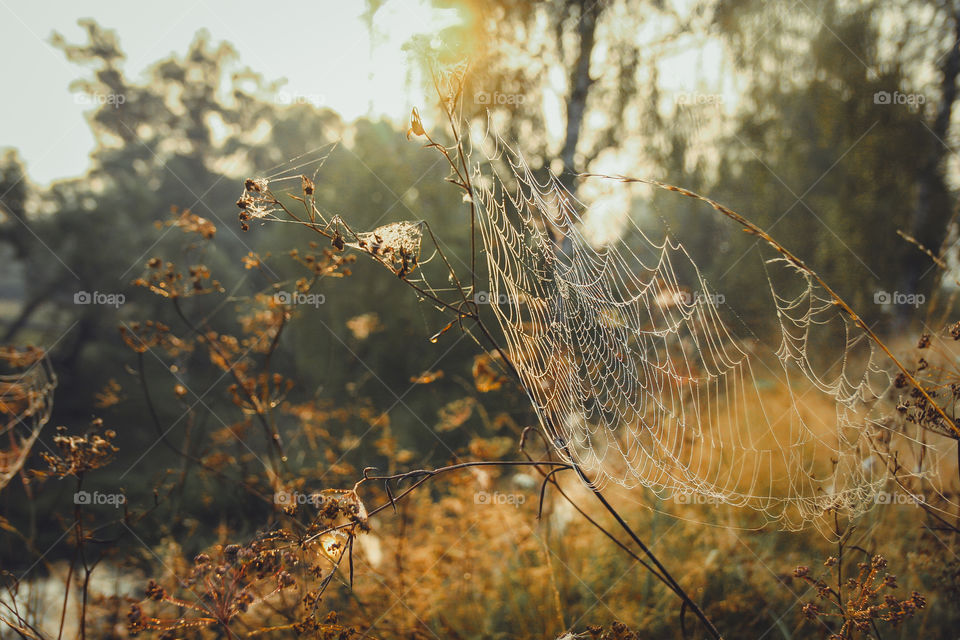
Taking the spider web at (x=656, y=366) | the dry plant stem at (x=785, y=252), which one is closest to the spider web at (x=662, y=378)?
the spider web at (x=656, y=366)

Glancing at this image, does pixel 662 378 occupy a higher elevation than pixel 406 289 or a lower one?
lower

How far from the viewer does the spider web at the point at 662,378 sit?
184 centimetres

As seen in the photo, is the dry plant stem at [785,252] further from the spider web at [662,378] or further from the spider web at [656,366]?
the spider web at [662,378]

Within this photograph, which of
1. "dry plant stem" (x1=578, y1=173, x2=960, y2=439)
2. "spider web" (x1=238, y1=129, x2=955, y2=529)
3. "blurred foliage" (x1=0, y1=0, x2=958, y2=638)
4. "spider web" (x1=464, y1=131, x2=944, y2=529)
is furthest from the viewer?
"blurred foliage" (x1=0, y1=0, x2=958, y2=638)

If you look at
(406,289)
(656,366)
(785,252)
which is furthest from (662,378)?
(406,289)

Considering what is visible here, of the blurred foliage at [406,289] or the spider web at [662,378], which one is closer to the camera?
the spider web at [662,378]

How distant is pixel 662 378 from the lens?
10.8ft

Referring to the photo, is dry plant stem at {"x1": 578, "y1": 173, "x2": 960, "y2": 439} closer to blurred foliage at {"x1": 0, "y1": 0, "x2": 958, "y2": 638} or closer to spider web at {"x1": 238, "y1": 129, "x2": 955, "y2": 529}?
spider web at {"x1": 238, "y1": 129, "x2": 955, "y2": 529}

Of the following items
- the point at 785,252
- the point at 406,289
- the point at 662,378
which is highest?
the point at 406,289

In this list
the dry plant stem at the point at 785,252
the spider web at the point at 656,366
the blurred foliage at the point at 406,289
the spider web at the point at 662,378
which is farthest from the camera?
the blurred foliage at the point at 406,289

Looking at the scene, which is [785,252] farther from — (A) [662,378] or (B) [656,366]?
(A) [662,378]

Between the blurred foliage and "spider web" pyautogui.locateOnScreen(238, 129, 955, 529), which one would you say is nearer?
"spider web" pyautogui.locateOnScreen(238, 129, 955, 529)

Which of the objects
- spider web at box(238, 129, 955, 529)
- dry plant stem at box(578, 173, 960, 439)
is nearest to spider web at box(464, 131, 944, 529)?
spider web at box(238, 129, 955, 529)

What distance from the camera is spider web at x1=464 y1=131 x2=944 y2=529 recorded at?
1844 mm
